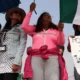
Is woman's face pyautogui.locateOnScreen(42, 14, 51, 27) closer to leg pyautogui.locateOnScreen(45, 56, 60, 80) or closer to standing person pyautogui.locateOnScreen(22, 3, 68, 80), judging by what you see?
standing person pyautogui.locateOnScreen(22, 3, 68, 80)

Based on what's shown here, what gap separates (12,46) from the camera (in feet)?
14.1

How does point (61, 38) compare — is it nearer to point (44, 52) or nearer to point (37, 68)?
point (44, 52)

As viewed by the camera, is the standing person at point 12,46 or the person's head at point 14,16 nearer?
the standing person at point 12,46

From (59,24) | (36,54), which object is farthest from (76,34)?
(36,54)

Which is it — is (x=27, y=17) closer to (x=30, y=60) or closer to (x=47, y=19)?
(x=47, y=19)

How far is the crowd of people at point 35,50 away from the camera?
4.13 metres

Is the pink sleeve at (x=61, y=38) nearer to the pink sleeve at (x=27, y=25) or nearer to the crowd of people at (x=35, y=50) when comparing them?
the crowd of people at (x=35, y=50)

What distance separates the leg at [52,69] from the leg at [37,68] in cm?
7

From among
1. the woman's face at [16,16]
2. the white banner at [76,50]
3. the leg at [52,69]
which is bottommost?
the leg at [52,69]

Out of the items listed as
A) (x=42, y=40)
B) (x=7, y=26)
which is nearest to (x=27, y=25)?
(x=42, y=40)

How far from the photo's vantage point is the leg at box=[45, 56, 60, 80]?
4109 mm

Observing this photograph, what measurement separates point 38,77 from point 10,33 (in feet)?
2.40

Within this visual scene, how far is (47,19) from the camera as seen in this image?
175 inches

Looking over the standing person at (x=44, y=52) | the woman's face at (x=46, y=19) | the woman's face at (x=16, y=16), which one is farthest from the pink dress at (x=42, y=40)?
the woman's face at (x=16, y=16)
